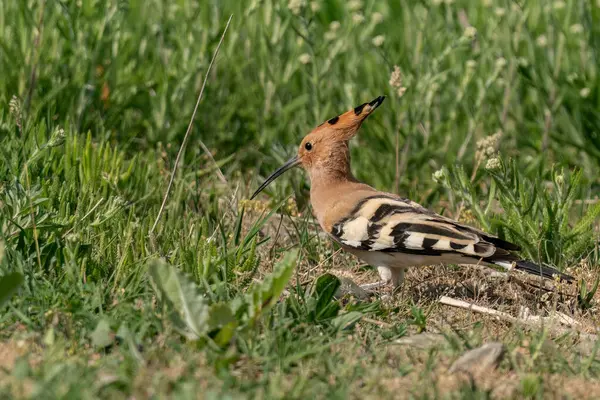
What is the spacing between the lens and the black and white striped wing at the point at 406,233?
12.3 feet

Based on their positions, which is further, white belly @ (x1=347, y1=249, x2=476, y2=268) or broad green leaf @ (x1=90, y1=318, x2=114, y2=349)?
white belly @ (x1=347, y1=249, x2=476, y2=268)

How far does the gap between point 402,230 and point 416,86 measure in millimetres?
1623

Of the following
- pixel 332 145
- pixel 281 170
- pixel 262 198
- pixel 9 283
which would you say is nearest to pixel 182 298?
pixel 9 283

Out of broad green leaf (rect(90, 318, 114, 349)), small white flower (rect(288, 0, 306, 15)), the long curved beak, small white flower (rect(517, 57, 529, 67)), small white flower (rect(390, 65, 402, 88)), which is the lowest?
the long curved beak

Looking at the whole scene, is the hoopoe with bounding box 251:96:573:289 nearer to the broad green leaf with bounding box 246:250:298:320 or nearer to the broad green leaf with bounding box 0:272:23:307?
the broad green leaf with bounding box 246:250:298:320

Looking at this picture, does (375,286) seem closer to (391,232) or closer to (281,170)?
(391,232)

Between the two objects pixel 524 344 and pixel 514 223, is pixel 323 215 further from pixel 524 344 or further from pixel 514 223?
pixel 524 344

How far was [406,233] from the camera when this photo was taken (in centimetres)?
387

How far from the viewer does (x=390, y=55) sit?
6129 millimetres

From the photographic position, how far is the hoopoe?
12.3 feet

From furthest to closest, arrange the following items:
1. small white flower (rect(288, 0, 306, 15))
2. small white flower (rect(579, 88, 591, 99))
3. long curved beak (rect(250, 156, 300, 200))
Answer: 1. small white flower (rect(579, 88, 591, 99))
2. small white flower (rect(288, 0, 306, 15))
3. long curved beak (rect(250, 156, 300, 200))

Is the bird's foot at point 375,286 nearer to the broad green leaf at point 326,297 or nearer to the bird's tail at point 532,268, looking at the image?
the bird's tail at point 532,268

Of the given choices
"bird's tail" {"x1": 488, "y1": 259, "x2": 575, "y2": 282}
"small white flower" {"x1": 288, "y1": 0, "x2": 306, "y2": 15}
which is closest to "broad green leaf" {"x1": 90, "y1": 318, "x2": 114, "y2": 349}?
Answer: "bird's tail" {"x1": 488, "y1": 259, "x2": 575, "y2": 282}

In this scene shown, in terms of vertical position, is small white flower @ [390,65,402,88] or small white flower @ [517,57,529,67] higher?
small white flower @ [390,65,402,88]
